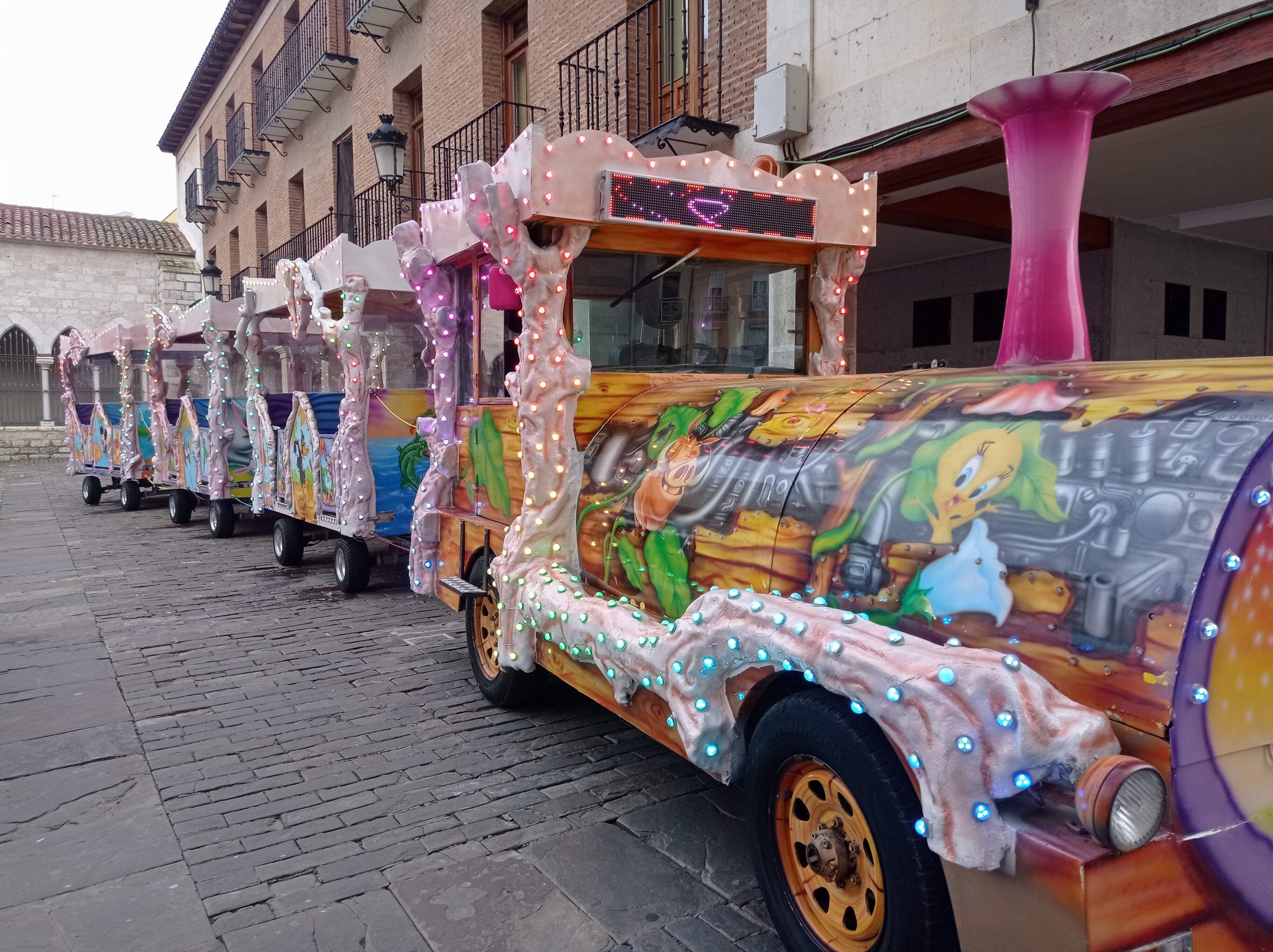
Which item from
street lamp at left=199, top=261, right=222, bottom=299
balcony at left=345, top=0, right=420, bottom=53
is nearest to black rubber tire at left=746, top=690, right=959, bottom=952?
balcony at left=345, top=0, right=420, bottom=53

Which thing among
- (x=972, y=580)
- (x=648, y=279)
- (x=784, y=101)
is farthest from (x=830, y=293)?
(x=784, y=101)

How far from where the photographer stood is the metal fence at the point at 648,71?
30.8 feet

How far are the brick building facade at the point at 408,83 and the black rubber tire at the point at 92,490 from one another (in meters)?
6.33

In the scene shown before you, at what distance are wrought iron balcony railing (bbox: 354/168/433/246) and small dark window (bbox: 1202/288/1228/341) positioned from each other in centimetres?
1137

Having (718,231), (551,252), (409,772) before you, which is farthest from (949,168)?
(409,772)

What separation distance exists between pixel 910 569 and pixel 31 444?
3171cm

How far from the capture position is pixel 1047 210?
2977mm

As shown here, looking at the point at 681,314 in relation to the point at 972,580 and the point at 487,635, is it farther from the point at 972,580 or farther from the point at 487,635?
the point at 972,580

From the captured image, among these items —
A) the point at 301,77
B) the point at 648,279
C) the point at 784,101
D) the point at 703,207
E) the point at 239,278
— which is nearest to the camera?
the point at 703,207

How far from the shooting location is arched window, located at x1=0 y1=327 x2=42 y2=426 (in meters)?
29.0

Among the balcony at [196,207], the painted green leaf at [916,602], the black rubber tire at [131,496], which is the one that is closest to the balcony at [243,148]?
the balcony at [196,207]

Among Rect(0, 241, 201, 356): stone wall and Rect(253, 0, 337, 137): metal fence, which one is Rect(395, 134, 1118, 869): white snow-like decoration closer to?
Rect(253, 0, 337, 137): metal fence

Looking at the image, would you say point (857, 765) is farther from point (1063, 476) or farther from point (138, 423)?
point (138, 423)

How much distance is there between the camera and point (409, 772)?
3.95 m
